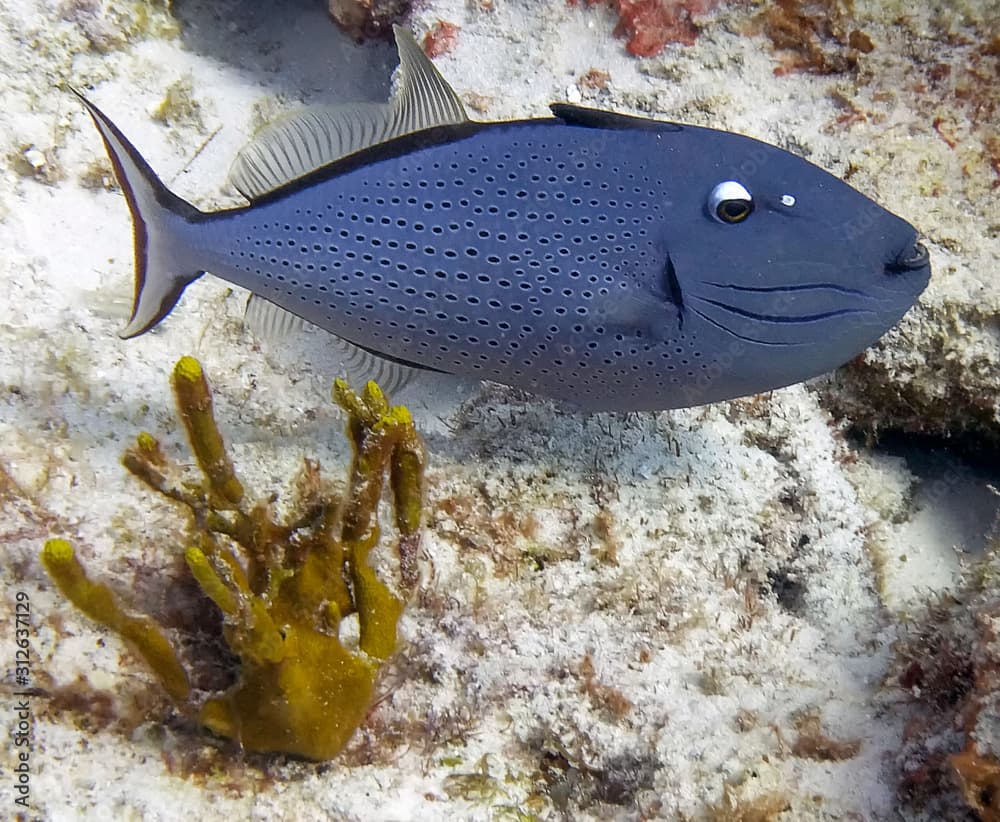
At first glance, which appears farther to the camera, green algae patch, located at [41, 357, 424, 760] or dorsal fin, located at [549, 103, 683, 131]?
dorsal fin, located at [549, 103, 683, 131]

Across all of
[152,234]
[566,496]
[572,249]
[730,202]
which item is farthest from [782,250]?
[152,234]

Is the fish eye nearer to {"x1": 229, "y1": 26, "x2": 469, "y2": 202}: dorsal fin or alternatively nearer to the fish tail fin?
{"x1": 229, "y1": 26, "x2": 469, "y2": 202}: dorsal fin

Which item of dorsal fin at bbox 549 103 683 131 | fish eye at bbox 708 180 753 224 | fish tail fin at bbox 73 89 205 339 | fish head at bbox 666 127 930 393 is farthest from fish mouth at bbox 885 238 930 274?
fish tail fin at bbox 73 89 205 339

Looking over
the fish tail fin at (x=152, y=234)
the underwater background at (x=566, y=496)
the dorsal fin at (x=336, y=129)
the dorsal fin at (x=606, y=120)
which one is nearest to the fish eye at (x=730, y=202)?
the dorsal fin at (x=606, y=120)

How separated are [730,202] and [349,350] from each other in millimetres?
1475

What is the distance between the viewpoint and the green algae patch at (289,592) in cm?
188

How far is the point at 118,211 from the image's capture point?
344 cm

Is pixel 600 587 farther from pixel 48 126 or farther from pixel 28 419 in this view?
pixel 48 126

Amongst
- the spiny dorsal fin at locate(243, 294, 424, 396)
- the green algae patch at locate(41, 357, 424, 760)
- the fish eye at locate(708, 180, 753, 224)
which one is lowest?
the green algae patch at locate(41, 357, 424, 760)

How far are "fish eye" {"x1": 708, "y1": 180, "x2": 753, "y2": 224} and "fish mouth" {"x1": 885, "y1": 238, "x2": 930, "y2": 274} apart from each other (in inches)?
18.4

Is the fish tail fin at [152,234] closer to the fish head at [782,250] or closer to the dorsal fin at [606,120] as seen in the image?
the dorsal fin at [606,120]

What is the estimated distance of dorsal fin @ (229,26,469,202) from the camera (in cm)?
241

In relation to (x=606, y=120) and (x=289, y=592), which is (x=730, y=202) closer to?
(x=606, y=120)

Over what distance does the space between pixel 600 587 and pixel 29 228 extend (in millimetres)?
2984
